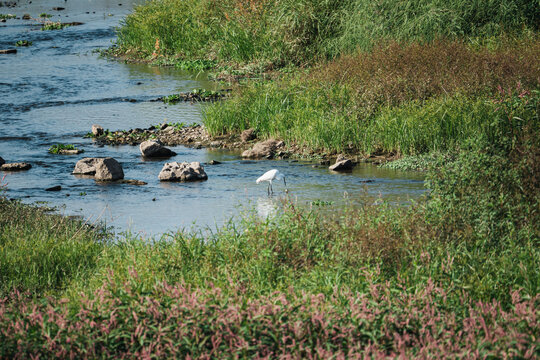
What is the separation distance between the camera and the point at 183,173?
466 inches

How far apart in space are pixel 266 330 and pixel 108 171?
26.1 ft

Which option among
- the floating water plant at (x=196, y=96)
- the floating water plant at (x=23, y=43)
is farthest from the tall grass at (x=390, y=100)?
the floating water plant at (x=23, y=43)

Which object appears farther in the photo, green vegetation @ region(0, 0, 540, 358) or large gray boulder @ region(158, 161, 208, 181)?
large gray boulder @ region(158, 161, 208, 181)

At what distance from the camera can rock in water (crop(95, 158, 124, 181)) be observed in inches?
475

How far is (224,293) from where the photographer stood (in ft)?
18.4

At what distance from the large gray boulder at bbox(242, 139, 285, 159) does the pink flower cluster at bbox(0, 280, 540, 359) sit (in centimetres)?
847

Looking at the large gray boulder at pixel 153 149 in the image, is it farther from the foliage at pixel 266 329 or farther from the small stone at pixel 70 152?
the foliage at pixel 266 329

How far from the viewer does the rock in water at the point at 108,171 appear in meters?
12.1

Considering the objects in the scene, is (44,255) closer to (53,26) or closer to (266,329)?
(266,329)

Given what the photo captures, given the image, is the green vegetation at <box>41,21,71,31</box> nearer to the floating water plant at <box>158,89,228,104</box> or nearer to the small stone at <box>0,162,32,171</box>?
the floating water plant at <box>158,89,228,104</box>

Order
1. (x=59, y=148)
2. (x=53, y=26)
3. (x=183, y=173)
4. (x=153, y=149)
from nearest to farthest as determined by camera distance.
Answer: (x=183, y=173) → (x=153, y=149) → (x=59, y=148) → (x=53, y=26)

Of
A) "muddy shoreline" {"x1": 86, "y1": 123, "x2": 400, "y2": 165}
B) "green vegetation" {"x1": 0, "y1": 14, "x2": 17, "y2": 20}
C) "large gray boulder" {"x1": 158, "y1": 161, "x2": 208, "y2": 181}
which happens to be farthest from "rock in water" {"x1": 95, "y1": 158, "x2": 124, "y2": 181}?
"green vegetation" {"x1": 0, "y1": 14, "x2": 17, "y2": 20}

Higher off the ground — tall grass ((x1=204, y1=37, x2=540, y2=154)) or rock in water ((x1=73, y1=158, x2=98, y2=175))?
tall grass ((x1=204, y1=37, x2=540, y2=154))

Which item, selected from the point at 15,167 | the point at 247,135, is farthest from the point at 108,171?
the point at 247,135
